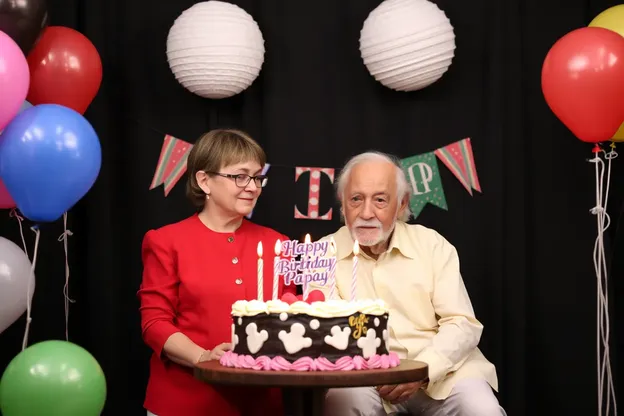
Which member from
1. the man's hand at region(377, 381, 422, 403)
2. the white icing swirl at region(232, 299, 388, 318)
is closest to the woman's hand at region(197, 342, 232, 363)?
the white icing swirl at region(232, 299, 388, 318)

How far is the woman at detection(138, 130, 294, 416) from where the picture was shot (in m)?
3.23

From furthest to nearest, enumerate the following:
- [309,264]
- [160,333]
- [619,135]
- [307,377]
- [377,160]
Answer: [619,135] < [377,160] < [160,333] < [309,264] < [307,377]

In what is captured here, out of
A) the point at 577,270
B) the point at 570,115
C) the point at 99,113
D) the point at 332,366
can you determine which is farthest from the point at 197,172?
the point at 577,270

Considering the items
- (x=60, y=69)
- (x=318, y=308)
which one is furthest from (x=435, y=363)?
(x=60, y=69)

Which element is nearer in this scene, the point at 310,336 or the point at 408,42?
the point at 310,336

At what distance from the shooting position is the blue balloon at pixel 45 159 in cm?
301

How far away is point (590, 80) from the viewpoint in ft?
10.9

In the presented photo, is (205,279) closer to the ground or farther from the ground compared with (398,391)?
farther from the ground

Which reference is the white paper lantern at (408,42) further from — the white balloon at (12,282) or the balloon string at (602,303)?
the white balloon at (12,282)

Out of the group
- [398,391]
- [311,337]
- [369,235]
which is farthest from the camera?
[369,235]

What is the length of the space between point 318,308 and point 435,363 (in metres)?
0.69

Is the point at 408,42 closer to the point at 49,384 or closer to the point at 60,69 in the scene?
the point at 60,69

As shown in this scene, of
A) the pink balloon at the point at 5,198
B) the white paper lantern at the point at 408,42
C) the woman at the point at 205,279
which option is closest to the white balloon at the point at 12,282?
the pink balloon at the point at 5,198

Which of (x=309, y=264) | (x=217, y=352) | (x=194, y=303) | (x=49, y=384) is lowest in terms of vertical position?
(x=49, y=384)
